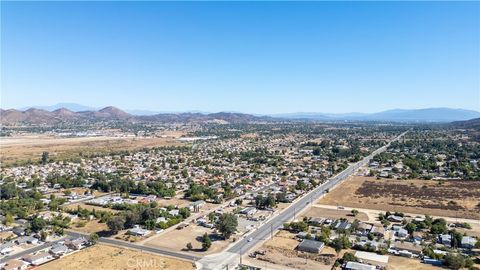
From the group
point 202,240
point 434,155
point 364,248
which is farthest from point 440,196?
point 434,155

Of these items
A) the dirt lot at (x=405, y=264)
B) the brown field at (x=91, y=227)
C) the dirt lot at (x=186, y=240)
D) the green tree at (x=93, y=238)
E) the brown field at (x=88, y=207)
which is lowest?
the brown field at (x=88, y=207)

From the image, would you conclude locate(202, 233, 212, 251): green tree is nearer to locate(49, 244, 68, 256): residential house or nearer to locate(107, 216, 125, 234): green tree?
locate(107, 216, 125, 234): green tree

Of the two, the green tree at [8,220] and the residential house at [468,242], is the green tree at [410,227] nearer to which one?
the residential house at [468,242]

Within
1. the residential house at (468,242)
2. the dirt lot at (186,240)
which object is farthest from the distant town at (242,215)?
the dirt lot at (186,240)

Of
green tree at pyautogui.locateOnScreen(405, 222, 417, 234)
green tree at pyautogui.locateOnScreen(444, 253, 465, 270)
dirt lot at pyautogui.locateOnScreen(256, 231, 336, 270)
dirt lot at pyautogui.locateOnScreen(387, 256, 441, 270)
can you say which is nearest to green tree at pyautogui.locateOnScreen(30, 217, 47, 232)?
dirt lot at pyautogui.locateOnScreen(256, 231, 336, 270)

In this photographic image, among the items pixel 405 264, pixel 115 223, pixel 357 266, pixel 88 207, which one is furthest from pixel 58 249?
pixel 405 264

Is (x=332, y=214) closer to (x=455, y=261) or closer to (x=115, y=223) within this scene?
(x=455, y=261)
